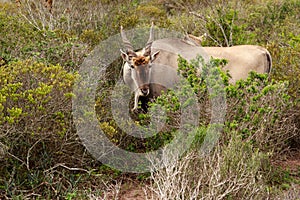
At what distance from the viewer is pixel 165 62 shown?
6.99 meters

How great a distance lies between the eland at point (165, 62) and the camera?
20.4 ft

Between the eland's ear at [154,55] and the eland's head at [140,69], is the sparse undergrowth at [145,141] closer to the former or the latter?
the eland's head at [140,69]

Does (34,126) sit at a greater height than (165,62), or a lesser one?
greater

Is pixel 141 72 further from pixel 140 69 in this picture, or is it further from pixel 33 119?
pixel 33 119

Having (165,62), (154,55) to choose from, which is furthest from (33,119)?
(165,62)

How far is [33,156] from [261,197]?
7.51 feet

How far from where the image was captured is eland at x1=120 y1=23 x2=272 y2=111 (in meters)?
6.20

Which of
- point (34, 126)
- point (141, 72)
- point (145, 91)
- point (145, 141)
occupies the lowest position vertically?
point (145, 141)

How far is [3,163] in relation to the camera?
461cm

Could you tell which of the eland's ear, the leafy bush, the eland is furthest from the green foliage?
the eland's ear

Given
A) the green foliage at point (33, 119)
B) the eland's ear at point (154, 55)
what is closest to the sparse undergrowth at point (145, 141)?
the green foliage at point (33, 119)

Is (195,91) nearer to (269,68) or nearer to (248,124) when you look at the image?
(248,124)

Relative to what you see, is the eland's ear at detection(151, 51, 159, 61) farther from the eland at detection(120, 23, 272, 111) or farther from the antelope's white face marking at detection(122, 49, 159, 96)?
the antelope's white face marking at detection(122, 49, 159, 96)

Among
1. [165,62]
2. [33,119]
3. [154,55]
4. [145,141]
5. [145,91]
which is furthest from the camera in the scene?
[165,62]
